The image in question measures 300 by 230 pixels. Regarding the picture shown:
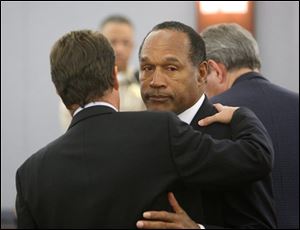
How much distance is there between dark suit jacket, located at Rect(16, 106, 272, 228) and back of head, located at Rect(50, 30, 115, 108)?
0.05 m

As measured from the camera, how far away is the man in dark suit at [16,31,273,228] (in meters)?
1.72

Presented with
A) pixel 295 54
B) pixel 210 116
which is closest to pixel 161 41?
pixel 210 116

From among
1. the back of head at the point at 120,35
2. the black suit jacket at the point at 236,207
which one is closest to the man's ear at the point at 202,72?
the black suit jacket at the point at 236,207

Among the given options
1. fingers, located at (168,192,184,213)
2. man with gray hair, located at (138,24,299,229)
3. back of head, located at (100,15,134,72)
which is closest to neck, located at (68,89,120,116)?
fingers, located at (168,192,184,213)

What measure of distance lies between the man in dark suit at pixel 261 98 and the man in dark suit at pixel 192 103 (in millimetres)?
367

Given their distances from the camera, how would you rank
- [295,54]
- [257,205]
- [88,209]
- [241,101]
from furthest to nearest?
1. [295,54]
2. [241,101]
3. [257,205]
4. [88,209]

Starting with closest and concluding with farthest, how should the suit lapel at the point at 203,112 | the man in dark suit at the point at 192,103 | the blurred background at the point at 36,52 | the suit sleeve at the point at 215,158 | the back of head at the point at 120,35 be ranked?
the suit sleeve at the point at 215,158, the man in dark suit at the point at 192,103, the suit lapel at the point at 203,112, the back of head at the point at 120,35, the blurred background at the point at 36,52

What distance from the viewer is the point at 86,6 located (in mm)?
4863

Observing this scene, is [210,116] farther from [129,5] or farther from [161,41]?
[129,5]

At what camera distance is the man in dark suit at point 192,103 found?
72.3 inches

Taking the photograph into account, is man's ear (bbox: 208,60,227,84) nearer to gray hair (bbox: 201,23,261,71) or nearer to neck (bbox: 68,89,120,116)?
gray hair (bbox: 201,23,261,71)

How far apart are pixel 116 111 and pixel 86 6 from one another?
3.16 m

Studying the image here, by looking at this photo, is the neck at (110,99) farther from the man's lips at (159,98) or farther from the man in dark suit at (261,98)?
the man in dark suit at (261,98)

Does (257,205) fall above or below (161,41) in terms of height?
below
